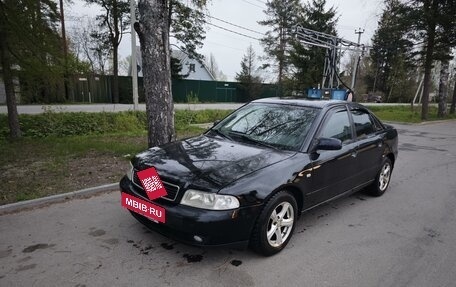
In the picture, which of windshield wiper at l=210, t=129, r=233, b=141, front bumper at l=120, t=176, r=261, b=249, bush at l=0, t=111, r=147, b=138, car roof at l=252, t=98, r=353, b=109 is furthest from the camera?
bush at l=0, t=111, r=147, b=138

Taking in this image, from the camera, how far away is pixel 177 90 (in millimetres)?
33406

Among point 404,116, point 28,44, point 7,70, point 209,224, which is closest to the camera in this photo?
point 209,224

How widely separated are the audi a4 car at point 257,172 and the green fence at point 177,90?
13.7 m

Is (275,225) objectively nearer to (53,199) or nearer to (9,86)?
(53,199)

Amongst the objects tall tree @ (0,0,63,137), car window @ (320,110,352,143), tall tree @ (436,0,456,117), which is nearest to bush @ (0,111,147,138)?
tall tree @ (0,0,63,137)

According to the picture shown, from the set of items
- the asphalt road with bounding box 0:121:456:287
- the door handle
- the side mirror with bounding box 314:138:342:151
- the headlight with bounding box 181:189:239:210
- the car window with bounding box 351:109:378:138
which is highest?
the car window with bounding box 351:109:378:138

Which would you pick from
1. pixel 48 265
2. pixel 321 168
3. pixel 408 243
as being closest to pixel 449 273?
pixel 408 243

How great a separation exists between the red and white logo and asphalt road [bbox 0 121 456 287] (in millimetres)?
628

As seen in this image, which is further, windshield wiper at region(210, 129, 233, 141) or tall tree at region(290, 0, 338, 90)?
tall tree at region(290, 0, 338, 90)

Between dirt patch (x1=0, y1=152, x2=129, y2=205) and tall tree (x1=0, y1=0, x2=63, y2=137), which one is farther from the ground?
tall tree (x1=0, y1=0, x2=63, y2=137)

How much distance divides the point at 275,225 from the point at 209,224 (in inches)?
31.7

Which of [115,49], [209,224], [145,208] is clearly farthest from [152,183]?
[115,49]

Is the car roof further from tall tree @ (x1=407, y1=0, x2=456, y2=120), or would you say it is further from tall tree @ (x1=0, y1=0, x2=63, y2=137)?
tall tree @ (x1=407, y1=0, x2=456, y2=120)

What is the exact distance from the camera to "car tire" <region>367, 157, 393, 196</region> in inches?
203
